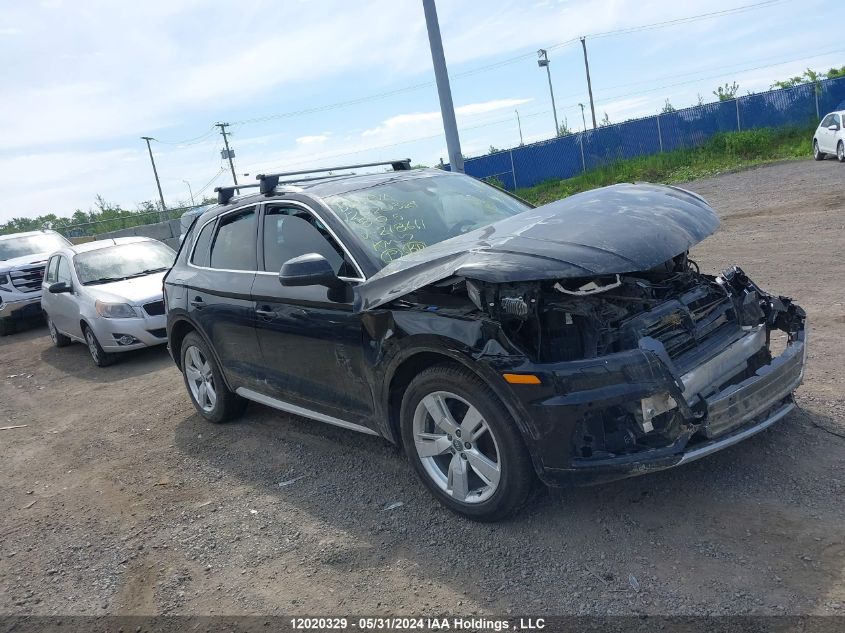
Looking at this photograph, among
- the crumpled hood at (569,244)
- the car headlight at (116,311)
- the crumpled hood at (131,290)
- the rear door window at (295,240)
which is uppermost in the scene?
the rear door window at (295,240)

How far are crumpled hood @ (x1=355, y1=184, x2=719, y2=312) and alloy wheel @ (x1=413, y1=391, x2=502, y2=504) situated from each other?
0.65 metres

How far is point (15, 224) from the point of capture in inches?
1433

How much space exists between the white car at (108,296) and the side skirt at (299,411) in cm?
362

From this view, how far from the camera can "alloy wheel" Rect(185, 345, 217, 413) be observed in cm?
611

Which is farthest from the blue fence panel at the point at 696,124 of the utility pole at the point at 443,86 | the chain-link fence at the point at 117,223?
the chain-link fence at the point at 117,223

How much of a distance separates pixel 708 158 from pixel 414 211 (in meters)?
24.7

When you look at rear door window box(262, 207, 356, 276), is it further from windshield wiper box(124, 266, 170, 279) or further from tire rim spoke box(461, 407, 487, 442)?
windshield wiper box(124, 266, 170, 279)

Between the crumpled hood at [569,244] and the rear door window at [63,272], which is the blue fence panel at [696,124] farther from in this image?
the crumpled hood at [569,244]

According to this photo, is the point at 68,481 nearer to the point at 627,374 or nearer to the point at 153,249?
the point at 627,374

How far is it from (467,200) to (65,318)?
7902 mm

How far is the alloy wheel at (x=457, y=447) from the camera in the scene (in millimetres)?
3608

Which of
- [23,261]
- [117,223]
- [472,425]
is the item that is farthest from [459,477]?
[117,223]

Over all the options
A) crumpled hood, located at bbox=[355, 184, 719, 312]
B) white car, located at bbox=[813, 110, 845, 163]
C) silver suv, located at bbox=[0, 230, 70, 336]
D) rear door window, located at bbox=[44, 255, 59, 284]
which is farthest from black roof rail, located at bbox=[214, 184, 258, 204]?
white car, located at bbox=[813, 110, 845, 163]

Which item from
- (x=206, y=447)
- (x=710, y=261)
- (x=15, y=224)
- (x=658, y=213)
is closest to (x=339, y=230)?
(x=658, y=213)
